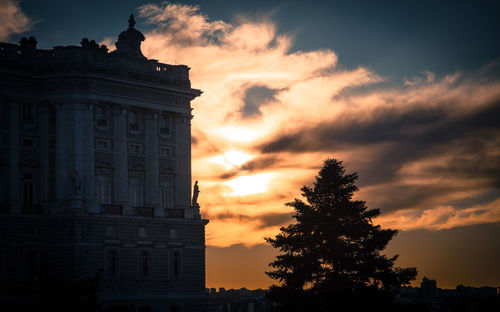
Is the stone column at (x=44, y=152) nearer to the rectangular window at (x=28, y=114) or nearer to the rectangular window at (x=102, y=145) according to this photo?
the rectangular window at (x=28, y=114)

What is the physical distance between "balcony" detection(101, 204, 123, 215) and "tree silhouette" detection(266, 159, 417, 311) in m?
18.5

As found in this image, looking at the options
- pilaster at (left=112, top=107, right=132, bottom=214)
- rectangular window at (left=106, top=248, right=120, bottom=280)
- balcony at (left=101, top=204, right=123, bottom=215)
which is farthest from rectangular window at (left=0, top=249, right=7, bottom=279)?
pilaster at (left=112, top=107, right=132, bottom=214)

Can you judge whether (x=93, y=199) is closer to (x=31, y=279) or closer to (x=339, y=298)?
(x=31, y=279)

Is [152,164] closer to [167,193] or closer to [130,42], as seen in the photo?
[167,193]

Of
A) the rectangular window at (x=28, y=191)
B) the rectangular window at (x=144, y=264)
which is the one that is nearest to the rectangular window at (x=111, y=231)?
the rectangular window at (x=144, y=264)

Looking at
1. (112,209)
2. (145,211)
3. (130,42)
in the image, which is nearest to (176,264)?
(145,211)

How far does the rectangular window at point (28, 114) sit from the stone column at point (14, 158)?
0.98m

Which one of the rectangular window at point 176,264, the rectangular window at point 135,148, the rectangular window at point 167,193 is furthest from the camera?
the rectangular window at point 167,193

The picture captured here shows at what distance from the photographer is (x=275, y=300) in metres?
66.8

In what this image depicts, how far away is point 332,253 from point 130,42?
34.7 m

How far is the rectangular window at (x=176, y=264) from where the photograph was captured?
82.6m

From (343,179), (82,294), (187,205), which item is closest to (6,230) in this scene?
(82,294)

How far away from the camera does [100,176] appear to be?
264ft

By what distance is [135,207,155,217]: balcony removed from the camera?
8181 centimetres
